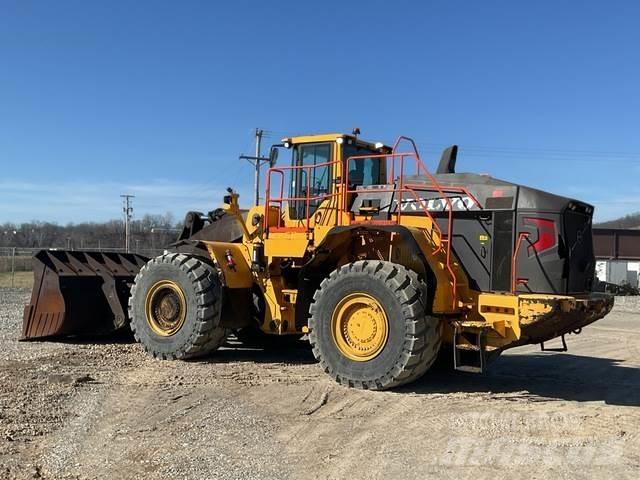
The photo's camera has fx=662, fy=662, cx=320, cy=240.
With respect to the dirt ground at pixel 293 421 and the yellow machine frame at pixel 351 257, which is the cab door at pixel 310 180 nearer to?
the yellow machine frame at pixel 351 257

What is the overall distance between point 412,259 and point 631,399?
9.86 ft

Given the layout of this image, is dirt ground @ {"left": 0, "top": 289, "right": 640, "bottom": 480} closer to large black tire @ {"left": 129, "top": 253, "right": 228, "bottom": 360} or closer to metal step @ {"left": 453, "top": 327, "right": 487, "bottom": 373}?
large black tire @ {"left": 129, "top": 253, "right": 228, "bottom": 360}

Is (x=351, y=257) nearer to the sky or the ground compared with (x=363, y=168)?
nearer to the ground

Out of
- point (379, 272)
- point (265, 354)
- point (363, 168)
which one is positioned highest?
point (363, 168)

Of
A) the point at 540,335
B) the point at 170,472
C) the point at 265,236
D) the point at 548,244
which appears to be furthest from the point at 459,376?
the point at 170,472

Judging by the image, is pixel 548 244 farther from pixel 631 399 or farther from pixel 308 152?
pixel 308 152

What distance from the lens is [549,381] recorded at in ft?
28.7

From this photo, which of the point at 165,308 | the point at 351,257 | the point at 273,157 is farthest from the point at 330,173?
the point at 165,308

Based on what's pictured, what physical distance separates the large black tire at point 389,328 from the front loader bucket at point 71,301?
4.63m

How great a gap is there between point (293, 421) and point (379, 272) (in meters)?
2.07

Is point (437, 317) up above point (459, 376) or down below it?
above

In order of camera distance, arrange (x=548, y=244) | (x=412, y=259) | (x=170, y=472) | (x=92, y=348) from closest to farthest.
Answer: (x=170, y=472), (x=548, y=244), (x=412, y=259), (x=92, y=348)

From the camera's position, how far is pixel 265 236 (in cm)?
933

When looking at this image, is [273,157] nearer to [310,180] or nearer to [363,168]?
[310,180]
